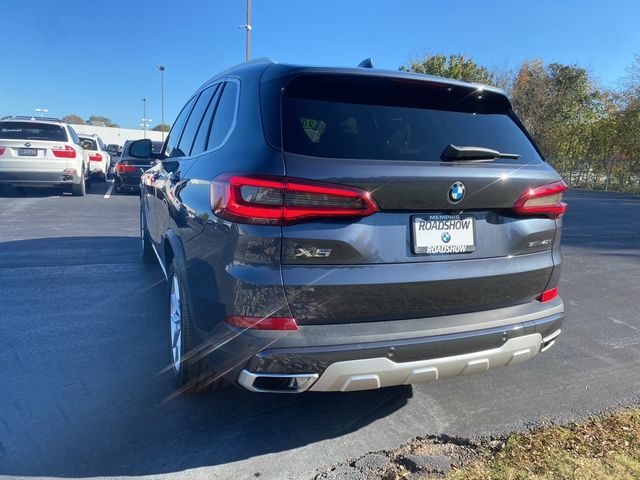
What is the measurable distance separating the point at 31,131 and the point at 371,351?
12.6 m

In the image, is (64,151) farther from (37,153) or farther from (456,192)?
(456,192)

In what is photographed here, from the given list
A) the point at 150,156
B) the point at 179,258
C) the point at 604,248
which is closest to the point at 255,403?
the point at 179,258

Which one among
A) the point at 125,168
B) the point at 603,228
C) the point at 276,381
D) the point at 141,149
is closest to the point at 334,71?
the point at 276,381

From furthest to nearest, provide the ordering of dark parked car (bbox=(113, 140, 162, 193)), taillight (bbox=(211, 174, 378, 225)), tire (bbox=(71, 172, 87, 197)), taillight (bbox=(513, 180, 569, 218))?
dark parked car (bbox=(113, 140, 162, 193)) → tire (bbox=(71, 172, 87, 197)) → taillight (bbox=(513, 180, 569, 218)) → taillight (bbox=(211, 174, 378, 225))

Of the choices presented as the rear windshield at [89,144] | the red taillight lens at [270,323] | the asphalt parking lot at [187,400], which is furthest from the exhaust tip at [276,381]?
the rear windshield at [89,144]

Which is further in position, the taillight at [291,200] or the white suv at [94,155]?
the white suv at [94,155]

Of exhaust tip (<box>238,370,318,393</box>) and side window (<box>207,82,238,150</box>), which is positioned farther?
side window (<box>207,82,238,150</box>)

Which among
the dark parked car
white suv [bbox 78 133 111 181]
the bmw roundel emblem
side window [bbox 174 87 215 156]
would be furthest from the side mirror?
white suv [bbox 78 133 111 181]

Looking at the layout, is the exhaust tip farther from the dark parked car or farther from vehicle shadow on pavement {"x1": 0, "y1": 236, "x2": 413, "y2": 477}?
the dark parked car

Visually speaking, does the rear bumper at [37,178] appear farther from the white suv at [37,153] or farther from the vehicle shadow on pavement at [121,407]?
the vehicle shadow on pavement at [121,407]

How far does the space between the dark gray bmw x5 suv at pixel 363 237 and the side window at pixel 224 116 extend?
0.10 feet

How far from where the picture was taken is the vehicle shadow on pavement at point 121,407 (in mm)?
2455

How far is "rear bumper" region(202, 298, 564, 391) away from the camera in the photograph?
7.05ft

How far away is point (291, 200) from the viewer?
6.93 feet
